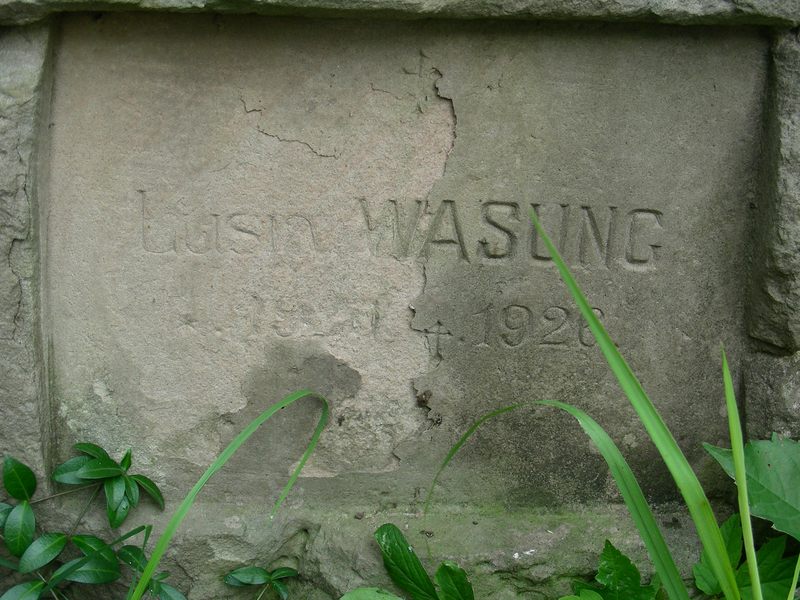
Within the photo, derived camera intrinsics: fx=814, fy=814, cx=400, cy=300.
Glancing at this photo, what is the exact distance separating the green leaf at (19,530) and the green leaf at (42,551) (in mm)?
17

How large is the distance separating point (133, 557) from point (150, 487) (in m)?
0.15

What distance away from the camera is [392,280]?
1.72 m

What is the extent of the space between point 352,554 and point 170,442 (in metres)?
0.46

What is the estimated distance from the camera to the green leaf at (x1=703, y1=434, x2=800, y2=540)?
4.99 feet

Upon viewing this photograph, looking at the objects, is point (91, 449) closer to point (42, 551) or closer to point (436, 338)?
point (42, 551)

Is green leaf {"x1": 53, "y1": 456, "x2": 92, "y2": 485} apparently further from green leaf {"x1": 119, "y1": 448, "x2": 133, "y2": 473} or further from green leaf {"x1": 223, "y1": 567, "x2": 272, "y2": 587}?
green leaf {"x1": 223, "y1": 567, "x2": 272, "y2": 587}

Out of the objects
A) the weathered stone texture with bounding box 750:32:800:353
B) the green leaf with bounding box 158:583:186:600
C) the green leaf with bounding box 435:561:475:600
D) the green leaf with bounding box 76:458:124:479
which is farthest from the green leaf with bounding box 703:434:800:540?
the green leaf with bounding box 76:458:124:479

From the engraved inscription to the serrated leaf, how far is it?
0.55 m

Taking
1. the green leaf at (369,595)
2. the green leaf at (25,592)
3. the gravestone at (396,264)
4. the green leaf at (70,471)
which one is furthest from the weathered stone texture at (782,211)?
the green leaf at (25,592)

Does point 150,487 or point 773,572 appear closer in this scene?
point 773,572

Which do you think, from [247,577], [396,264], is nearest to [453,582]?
[247,577]

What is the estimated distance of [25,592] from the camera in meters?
1.61

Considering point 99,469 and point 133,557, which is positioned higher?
point 99,469

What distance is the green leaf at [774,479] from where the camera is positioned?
1.52 metres
